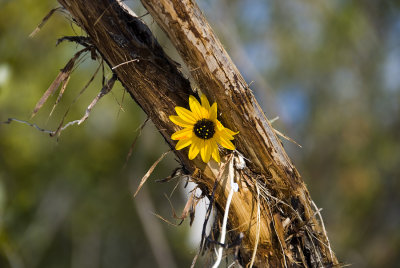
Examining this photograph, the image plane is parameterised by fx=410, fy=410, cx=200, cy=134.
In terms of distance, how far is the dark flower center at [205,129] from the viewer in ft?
3.43

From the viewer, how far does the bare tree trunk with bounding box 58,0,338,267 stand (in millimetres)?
975

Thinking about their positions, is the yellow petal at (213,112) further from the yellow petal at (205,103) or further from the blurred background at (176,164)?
the blurred background at (176,164)

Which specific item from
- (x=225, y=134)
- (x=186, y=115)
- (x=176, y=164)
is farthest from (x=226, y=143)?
(x=176, y=164)

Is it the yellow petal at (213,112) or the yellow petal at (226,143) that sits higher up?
the yellow petal at (213,112)

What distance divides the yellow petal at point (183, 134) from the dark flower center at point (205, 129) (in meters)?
0.02

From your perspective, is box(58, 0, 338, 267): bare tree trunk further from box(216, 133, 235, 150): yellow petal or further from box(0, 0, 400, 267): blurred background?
box(0, 0, 400, 267): blurred background

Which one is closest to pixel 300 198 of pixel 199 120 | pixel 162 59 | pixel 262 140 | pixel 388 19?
pixel 262 140

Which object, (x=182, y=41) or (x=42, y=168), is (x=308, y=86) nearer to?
(x=42, y=168)

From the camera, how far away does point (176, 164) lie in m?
6.73

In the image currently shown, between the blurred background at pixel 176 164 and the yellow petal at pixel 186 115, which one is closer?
the yellow petal at pixel 186 115

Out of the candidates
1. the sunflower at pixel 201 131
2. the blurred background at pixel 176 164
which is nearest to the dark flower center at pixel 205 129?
the sunflower at pixel 201 131

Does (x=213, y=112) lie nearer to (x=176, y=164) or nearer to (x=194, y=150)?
(x=194, y=150)

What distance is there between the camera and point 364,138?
828 cm

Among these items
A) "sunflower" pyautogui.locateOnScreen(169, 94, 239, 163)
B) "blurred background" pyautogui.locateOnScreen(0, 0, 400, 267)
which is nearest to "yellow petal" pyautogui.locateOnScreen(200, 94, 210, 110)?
"sunflower" pyautogui.locateOnScreen(169, 94, 239, 163)
